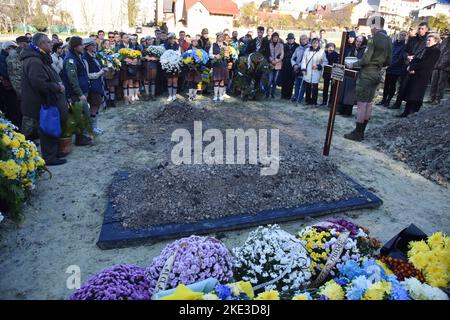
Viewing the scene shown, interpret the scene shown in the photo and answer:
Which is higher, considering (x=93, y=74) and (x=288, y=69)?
(x=288, y=69)

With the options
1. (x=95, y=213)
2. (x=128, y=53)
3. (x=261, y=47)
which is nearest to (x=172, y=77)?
(x=128, y=53)

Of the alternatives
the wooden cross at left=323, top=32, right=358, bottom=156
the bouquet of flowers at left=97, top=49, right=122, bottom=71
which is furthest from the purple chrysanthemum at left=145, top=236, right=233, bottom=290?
the bouquet of flowers at left=97, top=49, right=122, bottom=71

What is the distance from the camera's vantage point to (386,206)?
535 cm

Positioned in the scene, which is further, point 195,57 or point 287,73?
point 287,73

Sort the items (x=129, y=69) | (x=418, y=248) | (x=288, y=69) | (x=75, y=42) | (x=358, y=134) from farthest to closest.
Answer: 1. (x=288, y=69)
2. (x=129, y=69)
3. (x=358, y=134)
4. (x=75, y=42)
5. (x=418, y=248)

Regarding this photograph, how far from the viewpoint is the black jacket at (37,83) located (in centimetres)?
574

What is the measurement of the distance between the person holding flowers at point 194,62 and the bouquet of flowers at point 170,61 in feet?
0.75

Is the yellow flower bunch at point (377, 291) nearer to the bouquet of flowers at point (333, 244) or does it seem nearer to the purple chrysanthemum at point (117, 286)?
the bouquet of flowers at point (333, 244)

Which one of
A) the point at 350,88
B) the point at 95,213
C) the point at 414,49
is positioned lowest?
the point at 95,213

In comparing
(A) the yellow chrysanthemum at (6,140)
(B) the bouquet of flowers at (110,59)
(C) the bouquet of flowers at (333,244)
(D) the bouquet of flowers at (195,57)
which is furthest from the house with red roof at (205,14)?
(C) the bouquet of flowers at (333,244)

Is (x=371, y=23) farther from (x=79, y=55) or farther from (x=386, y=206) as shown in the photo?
(x=79, y=55)

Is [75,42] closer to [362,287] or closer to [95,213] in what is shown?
[95,213]

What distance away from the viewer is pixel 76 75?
22.7 feet

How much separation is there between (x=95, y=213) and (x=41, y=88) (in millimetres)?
2456
